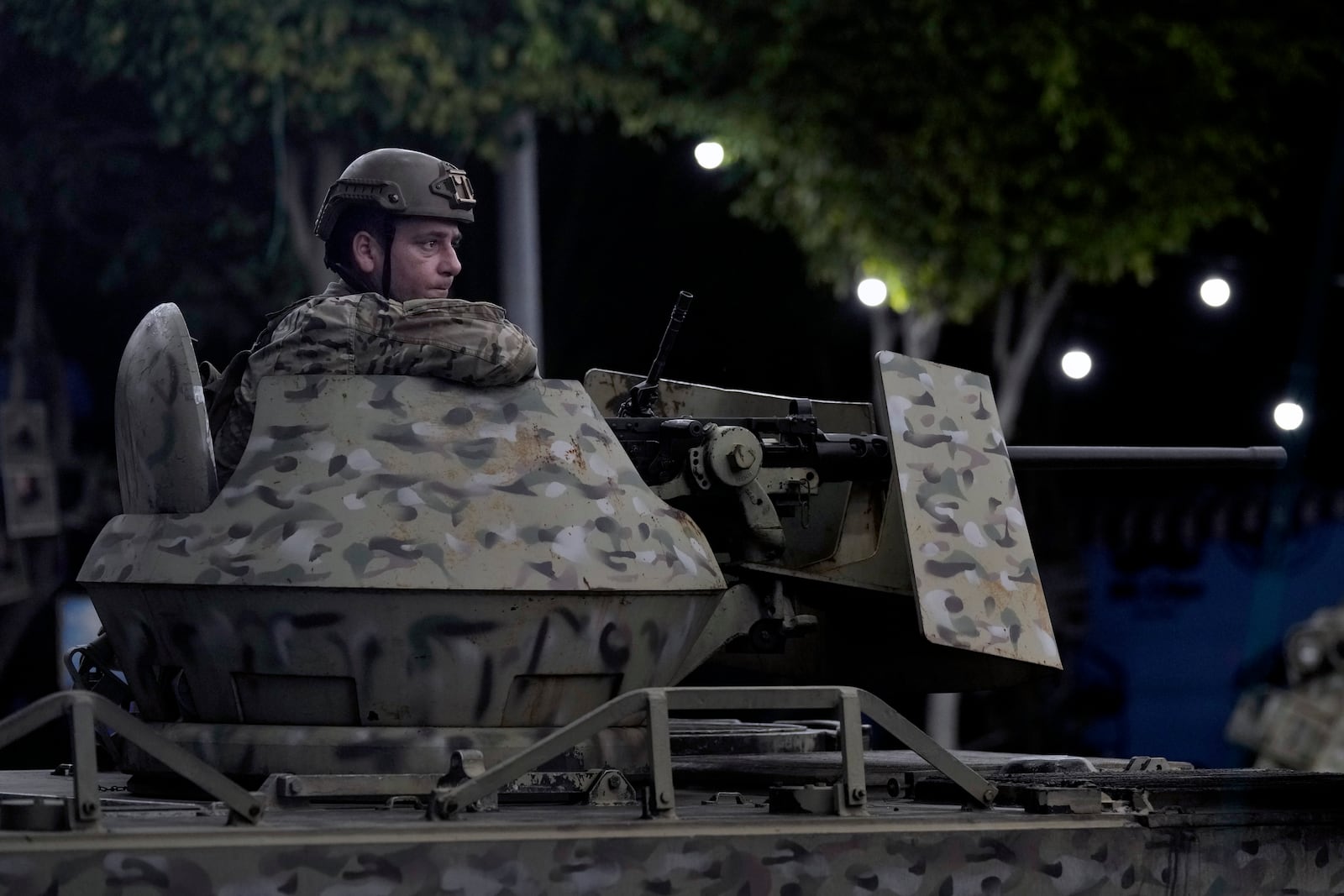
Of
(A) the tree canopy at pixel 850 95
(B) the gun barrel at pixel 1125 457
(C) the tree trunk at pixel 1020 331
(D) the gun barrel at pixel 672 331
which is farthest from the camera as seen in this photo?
(C) the tree trunk at pixel 1020 331

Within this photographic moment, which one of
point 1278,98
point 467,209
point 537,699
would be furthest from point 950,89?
point 537,699

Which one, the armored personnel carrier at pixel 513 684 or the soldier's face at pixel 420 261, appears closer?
the armored personnel carrier at pixel 513 684

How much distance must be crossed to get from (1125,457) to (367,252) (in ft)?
10.2

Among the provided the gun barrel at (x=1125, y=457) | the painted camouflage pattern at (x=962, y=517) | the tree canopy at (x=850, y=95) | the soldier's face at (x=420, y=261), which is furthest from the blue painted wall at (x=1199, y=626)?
the soldier's face at (x=420, y=261)

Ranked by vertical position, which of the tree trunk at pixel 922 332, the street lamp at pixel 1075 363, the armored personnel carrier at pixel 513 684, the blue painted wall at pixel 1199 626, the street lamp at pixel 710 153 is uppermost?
the street lamp at pixel 710 153

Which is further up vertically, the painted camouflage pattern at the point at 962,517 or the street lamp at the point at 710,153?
the street lamp at the point at 710,153

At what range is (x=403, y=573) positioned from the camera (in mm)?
5871

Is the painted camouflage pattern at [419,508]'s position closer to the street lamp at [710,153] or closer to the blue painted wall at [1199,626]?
the street lamp at [710,153]

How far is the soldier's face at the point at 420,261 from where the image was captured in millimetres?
6707

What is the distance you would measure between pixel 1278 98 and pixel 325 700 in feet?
38.4

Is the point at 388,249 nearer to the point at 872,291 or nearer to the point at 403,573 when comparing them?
the point at 403,573

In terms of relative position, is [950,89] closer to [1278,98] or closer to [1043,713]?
[1278,98]

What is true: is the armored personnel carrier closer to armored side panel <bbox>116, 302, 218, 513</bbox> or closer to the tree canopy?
armored side panel <bbox>116, 302, 218, 513</bbox>

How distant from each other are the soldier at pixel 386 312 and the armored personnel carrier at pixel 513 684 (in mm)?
128
